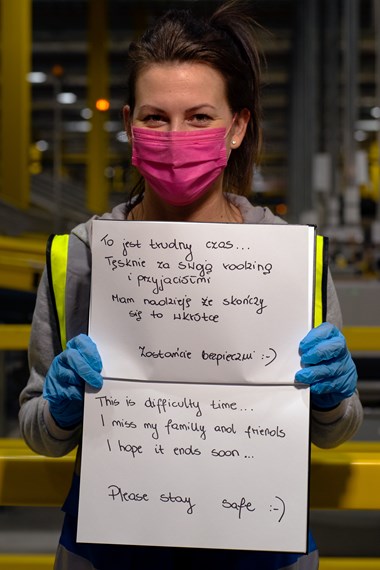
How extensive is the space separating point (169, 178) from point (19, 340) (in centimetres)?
160

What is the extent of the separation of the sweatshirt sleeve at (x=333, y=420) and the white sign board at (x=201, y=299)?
9 centimetres

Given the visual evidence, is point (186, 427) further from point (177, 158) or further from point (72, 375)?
point (177, 158)

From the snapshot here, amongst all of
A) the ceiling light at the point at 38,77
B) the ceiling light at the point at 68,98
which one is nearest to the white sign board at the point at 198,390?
the ceiling light at the point at 38,77

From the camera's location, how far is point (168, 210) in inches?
57.5

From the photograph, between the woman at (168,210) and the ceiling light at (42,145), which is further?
the ceiling light at (42,145)

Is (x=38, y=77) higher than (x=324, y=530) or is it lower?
lower

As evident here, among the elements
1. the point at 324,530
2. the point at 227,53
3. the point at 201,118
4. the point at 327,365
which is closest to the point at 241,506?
the point at 327,365

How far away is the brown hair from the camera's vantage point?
1404mm

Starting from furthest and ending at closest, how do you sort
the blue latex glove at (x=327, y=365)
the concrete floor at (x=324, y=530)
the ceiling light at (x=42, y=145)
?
the ceiling light at (x=42, y=145)
the concrete floor at (x=324, y=530)
the blue latex glove at (x=327, y=365)

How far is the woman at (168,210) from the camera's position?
4.36 feet

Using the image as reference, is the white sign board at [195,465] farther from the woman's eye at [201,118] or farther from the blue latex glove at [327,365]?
the woman's eye at [201,118]

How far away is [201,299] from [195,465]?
0.78 ft

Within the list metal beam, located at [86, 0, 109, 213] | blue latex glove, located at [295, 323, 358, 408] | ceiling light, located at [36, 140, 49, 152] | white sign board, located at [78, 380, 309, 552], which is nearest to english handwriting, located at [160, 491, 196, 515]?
white sign board, located at [78, 380, 309, 552]

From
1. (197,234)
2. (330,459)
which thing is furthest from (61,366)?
(330,459)
